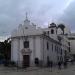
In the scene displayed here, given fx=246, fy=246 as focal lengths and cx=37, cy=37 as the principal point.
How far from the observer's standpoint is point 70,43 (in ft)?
379

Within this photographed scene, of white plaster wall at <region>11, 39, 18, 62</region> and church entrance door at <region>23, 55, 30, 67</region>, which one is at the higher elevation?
white plaster wall at <region>11, 39, 18, 62</region>

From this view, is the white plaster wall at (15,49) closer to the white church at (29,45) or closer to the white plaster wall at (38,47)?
the white church at (29,45)

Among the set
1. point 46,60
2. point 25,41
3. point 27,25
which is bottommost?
point 46,60

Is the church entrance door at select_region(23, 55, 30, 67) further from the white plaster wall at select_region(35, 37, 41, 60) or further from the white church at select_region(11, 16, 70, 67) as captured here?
the white plaster wall at select_region(35, 37, 41, 60)

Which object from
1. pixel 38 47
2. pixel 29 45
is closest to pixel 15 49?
pixel 29 45

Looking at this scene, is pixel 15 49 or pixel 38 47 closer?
pixel 38 47

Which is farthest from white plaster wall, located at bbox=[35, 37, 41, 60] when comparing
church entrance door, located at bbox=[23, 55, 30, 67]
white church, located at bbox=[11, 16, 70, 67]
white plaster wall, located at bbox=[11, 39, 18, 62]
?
white plaster wall, located at bbox=[11, 39, 18, 62]

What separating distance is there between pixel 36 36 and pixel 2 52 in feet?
59.6

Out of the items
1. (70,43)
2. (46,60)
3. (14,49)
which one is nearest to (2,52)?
(14,49)

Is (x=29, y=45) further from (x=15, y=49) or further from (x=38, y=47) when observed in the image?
(x=15, y=49)

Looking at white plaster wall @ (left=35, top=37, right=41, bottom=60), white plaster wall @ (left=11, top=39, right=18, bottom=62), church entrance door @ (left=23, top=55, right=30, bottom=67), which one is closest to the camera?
church entrance door @ (left=23, top=55, right=30, bottom=67)

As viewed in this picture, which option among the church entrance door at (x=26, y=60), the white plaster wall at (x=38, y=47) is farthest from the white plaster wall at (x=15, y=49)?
the white plaster wall at (x=38, y=47)

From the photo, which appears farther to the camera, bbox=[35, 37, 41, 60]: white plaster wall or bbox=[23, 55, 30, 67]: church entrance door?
bbox=[35, 37, 41, 60]: white plaster wall

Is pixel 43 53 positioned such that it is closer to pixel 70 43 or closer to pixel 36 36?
pixel 36 36
